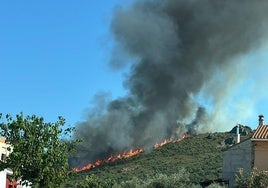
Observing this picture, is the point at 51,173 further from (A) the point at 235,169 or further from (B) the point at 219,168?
(B) the point at 219,168

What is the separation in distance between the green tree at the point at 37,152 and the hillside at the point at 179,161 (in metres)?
39.5

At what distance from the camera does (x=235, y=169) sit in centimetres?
5853

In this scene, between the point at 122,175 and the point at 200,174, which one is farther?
the point at 122,175

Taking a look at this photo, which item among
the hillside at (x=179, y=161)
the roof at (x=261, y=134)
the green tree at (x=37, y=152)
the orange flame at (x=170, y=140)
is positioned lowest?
the green tree at (x=37, y=152)

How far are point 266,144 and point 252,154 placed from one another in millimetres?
1900

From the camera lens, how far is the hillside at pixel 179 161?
80900 millimetres

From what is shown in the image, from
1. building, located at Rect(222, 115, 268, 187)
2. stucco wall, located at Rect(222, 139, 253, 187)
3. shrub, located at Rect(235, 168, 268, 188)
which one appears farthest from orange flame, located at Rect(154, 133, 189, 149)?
shrub, located at Rect(235, 168, 268, 188)

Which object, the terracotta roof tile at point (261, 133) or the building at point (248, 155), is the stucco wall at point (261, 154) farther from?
the terracotta roof tile at point (261, 133)

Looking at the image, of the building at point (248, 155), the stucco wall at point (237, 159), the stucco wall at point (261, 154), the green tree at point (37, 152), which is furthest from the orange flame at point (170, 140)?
the green tree at point (37, 152)

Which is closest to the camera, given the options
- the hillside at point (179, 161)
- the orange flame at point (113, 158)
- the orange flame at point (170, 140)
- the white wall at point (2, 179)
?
the white wall at point (2, 179)

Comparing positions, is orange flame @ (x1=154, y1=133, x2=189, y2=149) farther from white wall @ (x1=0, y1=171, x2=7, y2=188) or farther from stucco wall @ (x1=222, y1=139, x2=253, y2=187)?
white wall @ (x1=0, y1=171, x2=7, y2=188)

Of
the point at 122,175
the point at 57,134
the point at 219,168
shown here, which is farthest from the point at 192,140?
the point at 57,134

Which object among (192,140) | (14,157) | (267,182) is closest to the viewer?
(14,157)

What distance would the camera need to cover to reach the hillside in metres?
80.9
